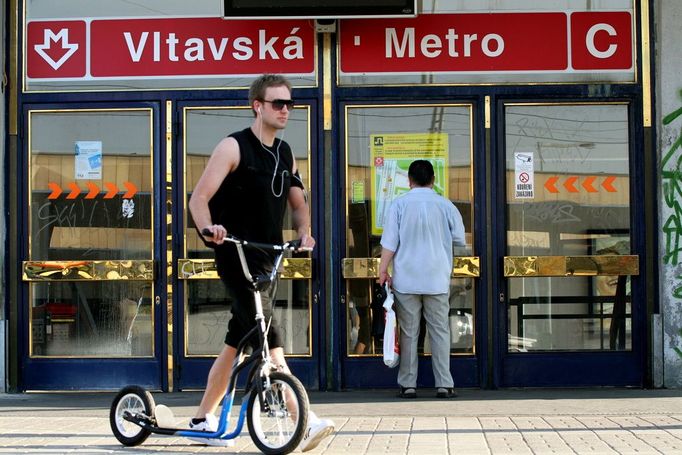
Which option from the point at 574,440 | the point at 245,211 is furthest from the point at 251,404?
the point at 574,440

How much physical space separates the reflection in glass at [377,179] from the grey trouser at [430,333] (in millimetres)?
488

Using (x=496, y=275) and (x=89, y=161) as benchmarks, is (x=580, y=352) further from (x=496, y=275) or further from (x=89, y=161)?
(x=89, y=161)

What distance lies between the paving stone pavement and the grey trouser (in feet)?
0.66

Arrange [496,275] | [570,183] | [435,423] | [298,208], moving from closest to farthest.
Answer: [298,208] < [435,423] < [496,275] < [570,183]

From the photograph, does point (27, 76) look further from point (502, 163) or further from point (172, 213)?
point (502, 163)

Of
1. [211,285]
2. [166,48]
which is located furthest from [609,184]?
[166,48]

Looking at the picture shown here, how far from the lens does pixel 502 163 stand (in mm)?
9562

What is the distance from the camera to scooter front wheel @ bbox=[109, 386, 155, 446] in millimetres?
6312

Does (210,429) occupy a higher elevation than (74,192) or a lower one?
lower

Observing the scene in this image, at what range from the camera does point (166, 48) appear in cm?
966

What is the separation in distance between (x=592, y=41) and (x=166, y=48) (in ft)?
11.0

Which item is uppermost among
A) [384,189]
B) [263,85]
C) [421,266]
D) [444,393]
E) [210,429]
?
[263,85]

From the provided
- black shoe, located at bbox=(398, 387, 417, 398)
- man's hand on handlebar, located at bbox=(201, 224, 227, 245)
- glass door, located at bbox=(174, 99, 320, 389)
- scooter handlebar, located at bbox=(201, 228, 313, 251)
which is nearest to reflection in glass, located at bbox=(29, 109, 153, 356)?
glass door, located at bbox=(174, 99, 320, 389)

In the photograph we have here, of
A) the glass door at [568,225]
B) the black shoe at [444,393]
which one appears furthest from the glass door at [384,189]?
the black shoe at [444,393]
